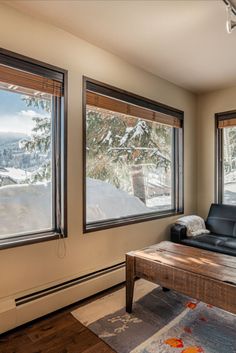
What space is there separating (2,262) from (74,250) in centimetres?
68

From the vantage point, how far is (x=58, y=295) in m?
2.32

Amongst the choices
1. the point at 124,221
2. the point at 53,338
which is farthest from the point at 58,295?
the point at 124,221

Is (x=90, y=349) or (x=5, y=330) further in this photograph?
(x=5, y=330)

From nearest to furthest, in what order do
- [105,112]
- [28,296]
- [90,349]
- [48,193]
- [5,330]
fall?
[90,349] < [5,330] < [28,296] < [48,193] < [105,112]

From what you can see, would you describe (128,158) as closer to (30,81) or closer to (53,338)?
(30,81)

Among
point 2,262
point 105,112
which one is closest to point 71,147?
point 105,112

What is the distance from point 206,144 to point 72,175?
253 cm

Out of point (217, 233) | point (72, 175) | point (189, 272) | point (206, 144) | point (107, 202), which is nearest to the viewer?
point (189, 272)

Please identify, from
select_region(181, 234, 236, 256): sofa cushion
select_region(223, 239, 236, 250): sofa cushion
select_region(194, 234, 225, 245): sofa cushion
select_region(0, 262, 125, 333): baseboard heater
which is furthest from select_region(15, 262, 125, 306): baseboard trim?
select_region(223, 239, 236, 250): sofa cushion

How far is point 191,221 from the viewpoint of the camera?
3482 mm

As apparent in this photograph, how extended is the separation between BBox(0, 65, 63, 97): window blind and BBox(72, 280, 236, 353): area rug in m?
2.03

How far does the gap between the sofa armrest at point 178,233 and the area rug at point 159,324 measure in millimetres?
828

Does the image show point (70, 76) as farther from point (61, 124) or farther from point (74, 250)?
point (74, 250)

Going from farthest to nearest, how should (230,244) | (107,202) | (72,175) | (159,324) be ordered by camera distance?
(230,244)
(107,202)
(72,175)
(159,324)
